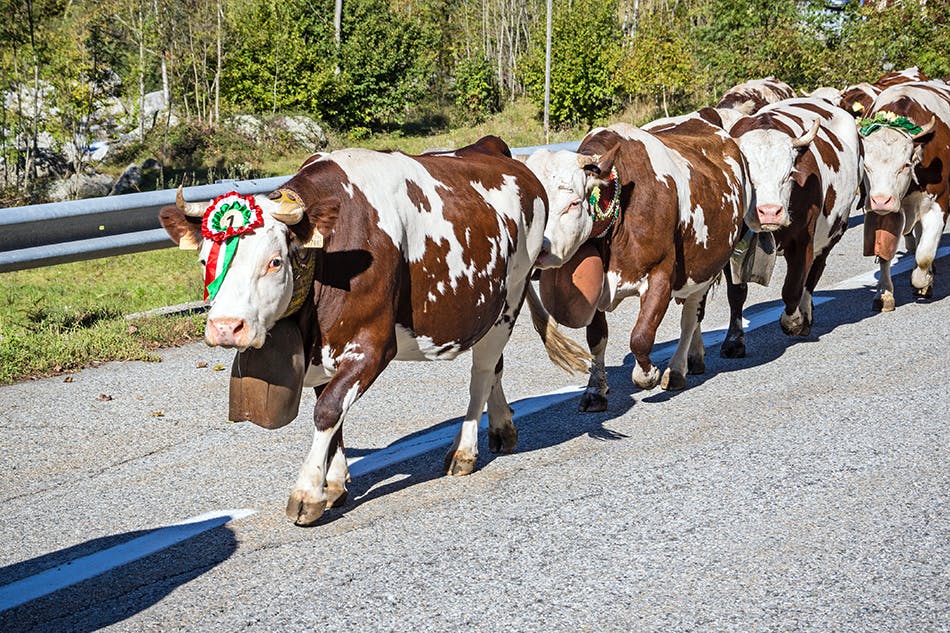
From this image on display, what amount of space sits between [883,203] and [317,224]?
7160 millimetres

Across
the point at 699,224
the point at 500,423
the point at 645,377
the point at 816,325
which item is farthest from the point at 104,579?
the point at 816,325

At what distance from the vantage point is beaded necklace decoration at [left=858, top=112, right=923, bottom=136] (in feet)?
35.4

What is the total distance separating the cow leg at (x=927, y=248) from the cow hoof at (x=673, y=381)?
4082 millimetres

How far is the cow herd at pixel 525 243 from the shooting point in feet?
15.6

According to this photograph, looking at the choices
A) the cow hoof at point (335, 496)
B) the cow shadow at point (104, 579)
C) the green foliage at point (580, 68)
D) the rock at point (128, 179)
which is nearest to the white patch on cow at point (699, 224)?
the cow hoof at point (335, 496)

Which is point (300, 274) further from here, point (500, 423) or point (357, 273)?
point (500, 423)

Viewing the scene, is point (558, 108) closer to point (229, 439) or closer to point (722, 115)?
point (722, 115)

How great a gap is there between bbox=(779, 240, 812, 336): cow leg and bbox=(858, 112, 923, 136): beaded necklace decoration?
216 cm

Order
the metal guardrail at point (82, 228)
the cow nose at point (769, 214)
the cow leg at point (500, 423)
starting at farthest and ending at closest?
the cow nose at point (769, 214), the metal guardrail at point (82, 228), the cow leg at point (500, 423)

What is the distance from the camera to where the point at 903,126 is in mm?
10828

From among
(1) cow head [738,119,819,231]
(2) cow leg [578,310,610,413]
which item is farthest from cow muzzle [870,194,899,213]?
(2) cow leg [578,310,610,413]

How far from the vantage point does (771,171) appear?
872 cm

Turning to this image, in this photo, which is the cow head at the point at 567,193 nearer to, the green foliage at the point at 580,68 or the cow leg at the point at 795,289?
the cow leg at the point at 795,289

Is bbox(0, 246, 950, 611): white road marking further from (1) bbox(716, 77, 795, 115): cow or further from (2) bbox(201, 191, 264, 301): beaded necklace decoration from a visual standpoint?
(1) bbox(716, 77, 795, 115): cow
